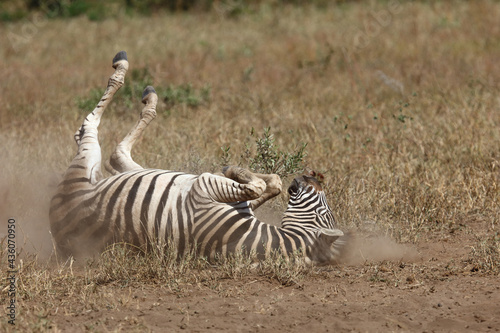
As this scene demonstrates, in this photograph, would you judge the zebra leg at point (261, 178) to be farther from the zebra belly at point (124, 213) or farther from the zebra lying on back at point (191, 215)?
the zebra belly at point (124, 213)

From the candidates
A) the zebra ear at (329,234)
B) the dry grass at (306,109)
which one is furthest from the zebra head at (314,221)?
the dry grass at (306,109)

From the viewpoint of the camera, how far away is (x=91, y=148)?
572cm

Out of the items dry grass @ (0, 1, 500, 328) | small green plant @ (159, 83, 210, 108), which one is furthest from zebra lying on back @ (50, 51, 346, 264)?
small green plant @ (159, 83, 210, 108)

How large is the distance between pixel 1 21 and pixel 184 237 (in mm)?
14822

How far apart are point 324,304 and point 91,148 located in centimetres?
262

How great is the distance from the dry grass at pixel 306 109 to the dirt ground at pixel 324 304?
6.7 inches

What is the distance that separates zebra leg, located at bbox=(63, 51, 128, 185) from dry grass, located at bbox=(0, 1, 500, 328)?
55 cm

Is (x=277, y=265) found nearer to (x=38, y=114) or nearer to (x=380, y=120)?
(x=380, y=120)

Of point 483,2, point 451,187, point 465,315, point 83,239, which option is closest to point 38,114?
point 83,239

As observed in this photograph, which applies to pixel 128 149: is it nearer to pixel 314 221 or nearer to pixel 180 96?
pixel 314 221

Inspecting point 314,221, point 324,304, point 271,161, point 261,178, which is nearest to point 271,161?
point 271,161

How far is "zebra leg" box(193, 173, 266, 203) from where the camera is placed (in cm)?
480

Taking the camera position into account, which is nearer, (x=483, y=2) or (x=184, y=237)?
(x=184, y=237)

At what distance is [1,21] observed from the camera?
17516 mm
